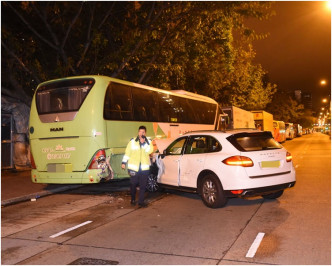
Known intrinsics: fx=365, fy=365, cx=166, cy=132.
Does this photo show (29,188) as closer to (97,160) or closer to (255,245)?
(97,160)

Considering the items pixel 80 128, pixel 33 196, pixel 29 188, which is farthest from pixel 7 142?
pixel 80 128

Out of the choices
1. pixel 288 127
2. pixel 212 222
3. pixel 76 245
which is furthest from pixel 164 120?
pixel 288 127

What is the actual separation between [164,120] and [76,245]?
7.77 m

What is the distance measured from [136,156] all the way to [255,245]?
11.8 feet

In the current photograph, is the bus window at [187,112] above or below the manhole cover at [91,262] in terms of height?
above

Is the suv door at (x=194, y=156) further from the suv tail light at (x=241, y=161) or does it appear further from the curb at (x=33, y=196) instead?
the curb at (x=33, y=196)

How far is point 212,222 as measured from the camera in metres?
6.49

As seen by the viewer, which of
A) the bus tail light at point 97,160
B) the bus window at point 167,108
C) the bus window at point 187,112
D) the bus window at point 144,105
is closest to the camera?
the bus tail light at point 97,160

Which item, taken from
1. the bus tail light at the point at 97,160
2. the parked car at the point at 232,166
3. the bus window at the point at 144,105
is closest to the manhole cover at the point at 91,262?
the parked car at the point at 232,166

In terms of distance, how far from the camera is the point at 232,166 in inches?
281

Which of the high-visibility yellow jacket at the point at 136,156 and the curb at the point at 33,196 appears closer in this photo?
the high-visibility yellow jacket at the point at 136,156

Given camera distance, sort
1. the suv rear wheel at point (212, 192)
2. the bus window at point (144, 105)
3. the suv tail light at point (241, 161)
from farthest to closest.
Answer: the bus window at point (144, 105) < the suv rear wheel at point (212, 192) < the suv tail light at point (241, 161)

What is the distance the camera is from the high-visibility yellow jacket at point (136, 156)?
7969mm

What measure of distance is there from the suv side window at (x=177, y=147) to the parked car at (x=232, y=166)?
0.72 feet
